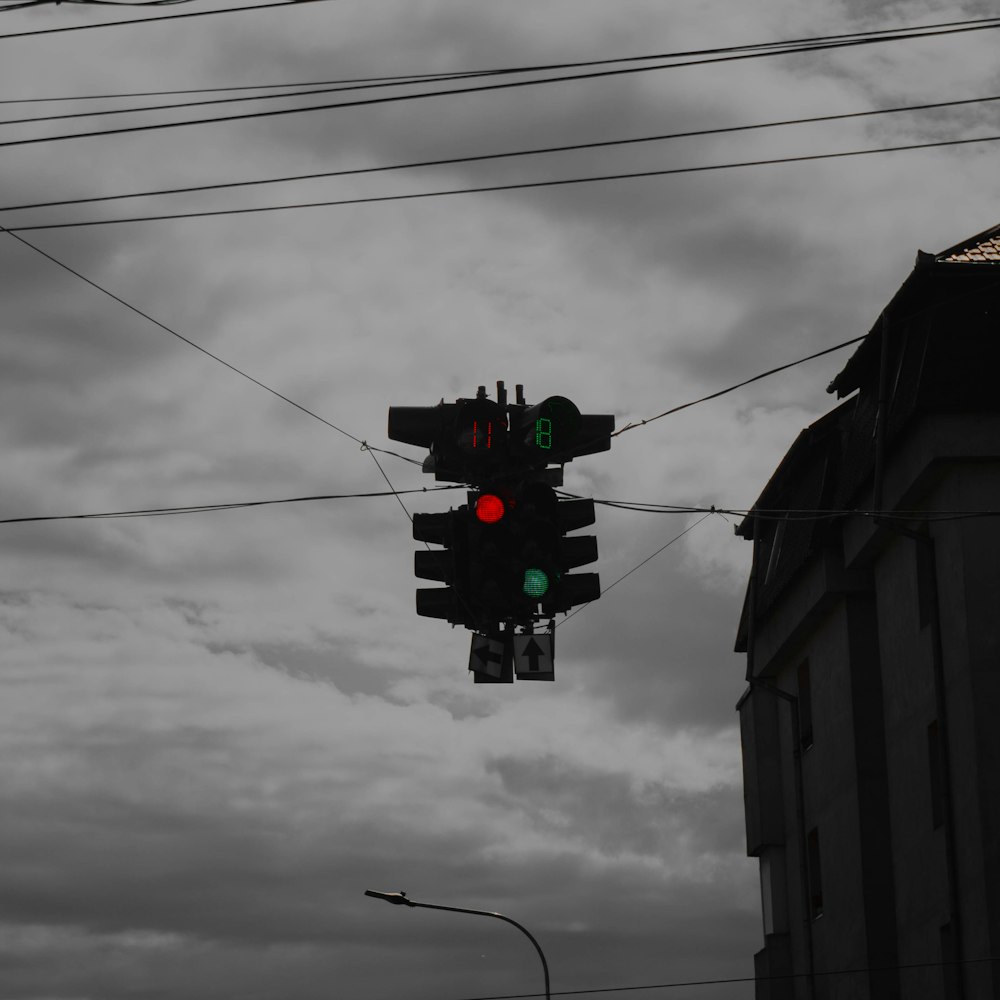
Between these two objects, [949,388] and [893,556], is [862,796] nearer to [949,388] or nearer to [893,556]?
[893,556]

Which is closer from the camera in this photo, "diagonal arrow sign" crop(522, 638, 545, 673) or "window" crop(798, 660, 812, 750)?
"diagonal arrow sign" crop(522, 638, 545, 673)

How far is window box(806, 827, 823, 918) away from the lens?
29.9 metres

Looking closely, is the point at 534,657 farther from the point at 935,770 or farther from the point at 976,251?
the point at 976,251

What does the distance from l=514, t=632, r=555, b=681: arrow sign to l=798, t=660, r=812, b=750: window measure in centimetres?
1799

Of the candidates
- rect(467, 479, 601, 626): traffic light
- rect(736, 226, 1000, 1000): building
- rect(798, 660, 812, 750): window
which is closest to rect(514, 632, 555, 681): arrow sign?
rect(467, 479, 601, 626): traffic light

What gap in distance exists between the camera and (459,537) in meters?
13.0

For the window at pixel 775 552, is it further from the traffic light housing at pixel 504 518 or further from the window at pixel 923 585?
the traffic light housing at pixel 504 518

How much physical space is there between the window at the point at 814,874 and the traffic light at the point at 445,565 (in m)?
18.3

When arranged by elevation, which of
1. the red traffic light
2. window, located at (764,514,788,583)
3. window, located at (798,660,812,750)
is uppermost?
window, located at (764,514,788,583)

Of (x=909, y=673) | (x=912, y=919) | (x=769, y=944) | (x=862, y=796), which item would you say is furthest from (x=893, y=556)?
(x=769, y=944)

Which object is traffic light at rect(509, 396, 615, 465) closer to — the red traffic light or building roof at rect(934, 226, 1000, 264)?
the red traffic light

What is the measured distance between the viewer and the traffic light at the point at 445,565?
12992mm

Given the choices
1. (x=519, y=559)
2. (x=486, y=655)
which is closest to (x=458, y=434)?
(x=519, y=559)

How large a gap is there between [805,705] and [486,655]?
19.1 meters
